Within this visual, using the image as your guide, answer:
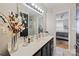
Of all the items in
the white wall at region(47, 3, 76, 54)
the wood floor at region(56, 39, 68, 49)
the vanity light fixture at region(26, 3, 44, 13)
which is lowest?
the wood floor at region(56, 39, 68, 49)

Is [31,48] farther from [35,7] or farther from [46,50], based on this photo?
[35,7]

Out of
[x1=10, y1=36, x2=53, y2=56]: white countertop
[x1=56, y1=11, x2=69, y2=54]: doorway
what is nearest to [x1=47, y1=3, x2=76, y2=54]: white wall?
[x1=56, y1=11, x2=69, y2=54]: doorway

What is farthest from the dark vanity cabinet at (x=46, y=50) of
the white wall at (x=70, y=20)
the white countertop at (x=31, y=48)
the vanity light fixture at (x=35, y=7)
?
the vanity light fixture at (x=35, y=7)

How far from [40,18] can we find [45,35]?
28 centimetres

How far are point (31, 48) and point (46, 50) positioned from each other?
234 mm

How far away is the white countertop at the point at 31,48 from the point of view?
59.9 inches

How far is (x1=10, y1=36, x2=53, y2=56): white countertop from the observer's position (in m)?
1.52

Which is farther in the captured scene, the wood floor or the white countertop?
the wood floor

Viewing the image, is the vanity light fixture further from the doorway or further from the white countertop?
the white countertop

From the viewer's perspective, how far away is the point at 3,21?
4.92ft

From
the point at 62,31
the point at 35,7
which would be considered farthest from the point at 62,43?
the point at 35,7

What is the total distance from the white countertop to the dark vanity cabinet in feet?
0.14

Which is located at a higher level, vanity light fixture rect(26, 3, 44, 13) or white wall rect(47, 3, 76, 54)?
vanity light fixture rect(26, 3, 44, 13)

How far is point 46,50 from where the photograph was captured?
1.64 meters
